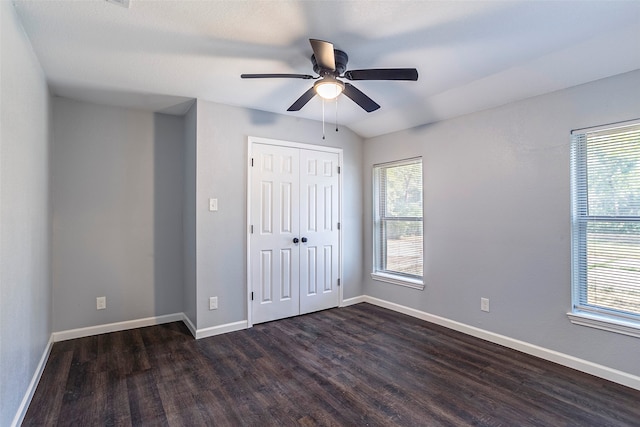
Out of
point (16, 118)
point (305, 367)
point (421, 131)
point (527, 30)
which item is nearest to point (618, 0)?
point (527, 30)

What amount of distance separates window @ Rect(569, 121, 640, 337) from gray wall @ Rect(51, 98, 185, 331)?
392 centimetres

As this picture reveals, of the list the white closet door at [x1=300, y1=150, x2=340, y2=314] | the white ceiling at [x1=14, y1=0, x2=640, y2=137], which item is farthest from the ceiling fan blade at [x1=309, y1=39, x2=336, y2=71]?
the white closet door at [x1=300, y1=150, x2=340, y2=314]

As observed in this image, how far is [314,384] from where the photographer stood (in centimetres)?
238

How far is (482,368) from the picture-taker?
259 cm

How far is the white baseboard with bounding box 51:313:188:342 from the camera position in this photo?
3198 mm

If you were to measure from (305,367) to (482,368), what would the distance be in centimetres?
142

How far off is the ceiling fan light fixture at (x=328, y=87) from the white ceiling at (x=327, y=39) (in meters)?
0.24

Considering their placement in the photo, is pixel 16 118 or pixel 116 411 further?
pixel 116 411

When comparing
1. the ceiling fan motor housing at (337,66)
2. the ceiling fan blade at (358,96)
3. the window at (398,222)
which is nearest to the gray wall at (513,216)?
the window at (398,222)

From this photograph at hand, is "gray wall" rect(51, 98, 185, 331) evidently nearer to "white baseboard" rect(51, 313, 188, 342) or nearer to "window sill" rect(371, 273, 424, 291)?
"white baseboard" rect(51, 313, 188, 342)

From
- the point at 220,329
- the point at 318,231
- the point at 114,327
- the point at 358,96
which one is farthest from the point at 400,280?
the point at 114,327

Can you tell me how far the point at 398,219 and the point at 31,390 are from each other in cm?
374

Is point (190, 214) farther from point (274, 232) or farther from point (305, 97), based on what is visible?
point (305, 97)

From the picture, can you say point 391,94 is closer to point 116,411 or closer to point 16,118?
point 16,118
